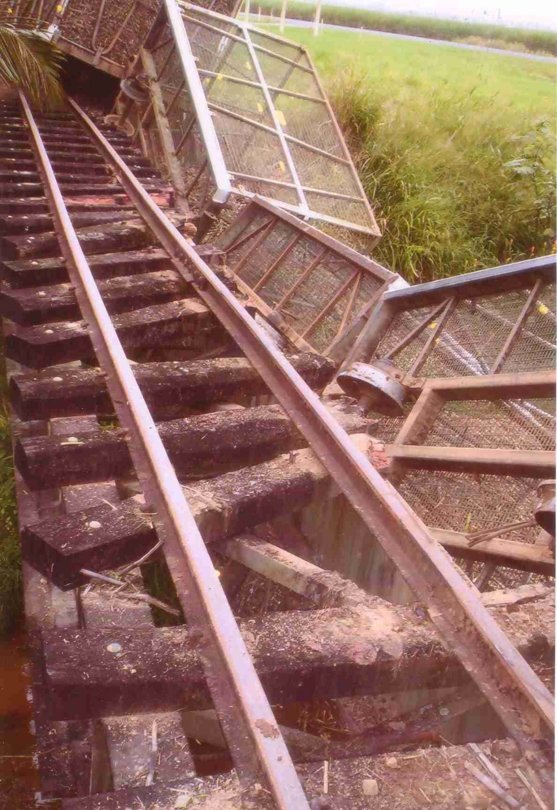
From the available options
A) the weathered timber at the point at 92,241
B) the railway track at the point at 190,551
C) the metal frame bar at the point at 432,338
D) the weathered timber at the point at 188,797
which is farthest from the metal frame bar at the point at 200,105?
the weathered timber at the point at 188,797

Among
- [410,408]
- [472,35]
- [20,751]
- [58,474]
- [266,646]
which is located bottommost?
[20,751]

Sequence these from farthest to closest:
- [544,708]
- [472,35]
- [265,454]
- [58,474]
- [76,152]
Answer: [76,152], [472,35], [265,454], [58,474], [544,708]

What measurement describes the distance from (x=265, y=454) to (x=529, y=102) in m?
8.01

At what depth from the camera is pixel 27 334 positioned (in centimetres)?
383

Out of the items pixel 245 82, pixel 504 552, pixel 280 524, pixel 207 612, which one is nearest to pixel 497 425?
pixel 504 552

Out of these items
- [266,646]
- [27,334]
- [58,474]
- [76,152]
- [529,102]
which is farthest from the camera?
[529,102]

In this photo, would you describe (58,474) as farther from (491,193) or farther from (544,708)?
(491,193)

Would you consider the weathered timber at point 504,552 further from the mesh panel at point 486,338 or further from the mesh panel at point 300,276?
the mesh panel at point 300,276

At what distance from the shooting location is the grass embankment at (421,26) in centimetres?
389

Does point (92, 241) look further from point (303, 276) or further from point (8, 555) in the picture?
point (8, 555)

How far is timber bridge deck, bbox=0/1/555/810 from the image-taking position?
186cm

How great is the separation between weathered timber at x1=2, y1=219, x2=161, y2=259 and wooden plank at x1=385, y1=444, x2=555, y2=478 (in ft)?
9.81

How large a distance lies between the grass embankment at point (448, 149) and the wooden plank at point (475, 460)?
4.26 metres

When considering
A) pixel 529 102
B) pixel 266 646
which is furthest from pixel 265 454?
pixel 529 102
